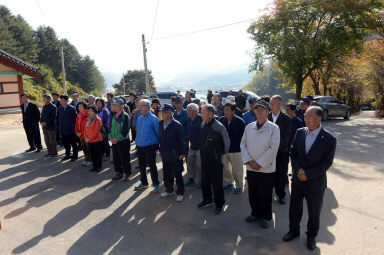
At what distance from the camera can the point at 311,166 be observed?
3.33 meters

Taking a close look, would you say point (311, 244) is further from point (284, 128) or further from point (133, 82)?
point (133, 82)

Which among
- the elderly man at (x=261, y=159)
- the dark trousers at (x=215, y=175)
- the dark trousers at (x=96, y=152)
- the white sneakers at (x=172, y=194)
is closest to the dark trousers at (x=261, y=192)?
the elderly man at (x=261, y=159)

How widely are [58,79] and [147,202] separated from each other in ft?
176

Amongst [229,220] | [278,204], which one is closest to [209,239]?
[229,220]

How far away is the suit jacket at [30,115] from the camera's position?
8.91 m

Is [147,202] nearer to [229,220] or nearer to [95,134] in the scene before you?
[229,220]

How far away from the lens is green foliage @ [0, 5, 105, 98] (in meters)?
39.5

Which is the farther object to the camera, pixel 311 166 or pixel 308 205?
pixel 308 205

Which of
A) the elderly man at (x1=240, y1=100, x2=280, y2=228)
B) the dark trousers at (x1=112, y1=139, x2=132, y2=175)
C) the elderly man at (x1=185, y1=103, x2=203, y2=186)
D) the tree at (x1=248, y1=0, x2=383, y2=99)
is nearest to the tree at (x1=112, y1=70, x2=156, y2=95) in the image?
the tree at (x1=248, y1=0, x2=383, y2=99)

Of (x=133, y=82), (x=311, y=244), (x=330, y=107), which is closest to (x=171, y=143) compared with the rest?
(x=311, y=244)

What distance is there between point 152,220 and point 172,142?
1.46 m

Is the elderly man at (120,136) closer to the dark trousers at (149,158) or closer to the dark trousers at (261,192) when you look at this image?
the dark trousers at (149,158)

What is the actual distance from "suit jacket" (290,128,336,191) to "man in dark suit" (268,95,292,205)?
1328mm

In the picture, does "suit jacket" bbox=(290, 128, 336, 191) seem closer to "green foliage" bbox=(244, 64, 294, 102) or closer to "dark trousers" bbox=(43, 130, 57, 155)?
"dark trousers" bbox=(43, 130, 57, 155)
